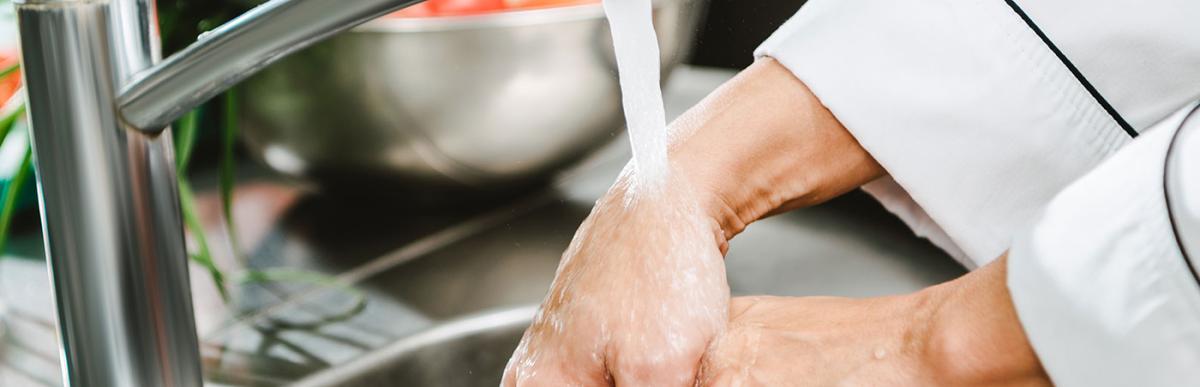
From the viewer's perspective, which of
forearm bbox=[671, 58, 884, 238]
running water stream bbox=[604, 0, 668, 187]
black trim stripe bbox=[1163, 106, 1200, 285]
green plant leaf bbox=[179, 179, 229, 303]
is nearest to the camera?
black trim stripe bbox=[1163, 106, 1200, 285]

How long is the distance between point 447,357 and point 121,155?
0.98 feet

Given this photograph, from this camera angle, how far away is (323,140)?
0.72 m

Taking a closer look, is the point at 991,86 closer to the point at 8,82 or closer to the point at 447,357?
the point at 447,357

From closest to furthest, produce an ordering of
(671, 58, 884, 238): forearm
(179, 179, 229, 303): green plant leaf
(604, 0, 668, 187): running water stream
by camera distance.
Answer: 1. (604, 0, 668, 187): running water stream
2. (671, 58, 884, 238): forearm
3. (179, 179, 229, 303): green plant leaf

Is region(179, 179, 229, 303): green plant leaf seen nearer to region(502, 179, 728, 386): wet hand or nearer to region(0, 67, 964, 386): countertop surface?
region(0, 67, 964, 386): countertop surface

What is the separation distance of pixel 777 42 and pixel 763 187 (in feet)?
0.26

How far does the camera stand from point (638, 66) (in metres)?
0.47

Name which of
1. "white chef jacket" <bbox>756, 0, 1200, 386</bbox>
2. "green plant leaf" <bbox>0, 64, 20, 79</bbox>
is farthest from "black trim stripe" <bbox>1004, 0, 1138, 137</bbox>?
"green plant leaf" <bbox>0, 64, 20, 79</bbox>

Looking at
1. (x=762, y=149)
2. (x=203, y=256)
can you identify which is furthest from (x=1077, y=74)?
(x=203, y=256)

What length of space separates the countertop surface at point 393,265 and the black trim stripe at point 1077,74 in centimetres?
17

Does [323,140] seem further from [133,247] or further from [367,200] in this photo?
[133,247]

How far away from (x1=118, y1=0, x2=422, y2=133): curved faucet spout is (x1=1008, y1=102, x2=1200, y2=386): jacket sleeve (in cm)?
23

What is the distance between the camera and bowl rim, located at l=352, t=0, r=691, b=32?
651 mm

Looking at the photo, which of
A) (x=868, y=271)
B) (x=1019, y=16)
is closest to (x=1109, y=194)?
(x=1019, y=16)
